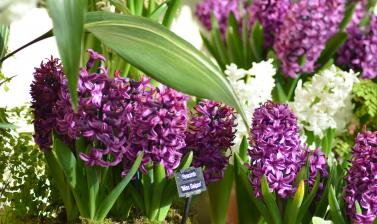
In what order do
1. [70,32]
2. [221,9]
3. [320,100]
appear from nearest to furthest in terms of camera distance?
[70,32]
[320,100]
[221,9]

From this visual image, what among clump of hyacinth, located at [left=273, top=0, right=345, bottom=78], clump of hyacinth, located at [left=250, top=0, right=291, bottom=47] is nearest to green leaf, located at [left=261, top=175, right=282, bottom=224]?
clump of hyacinth, located at [left=273, top=0, right=345, bottom=78]

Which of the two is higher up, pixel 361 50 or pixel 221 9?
pixel 221 9

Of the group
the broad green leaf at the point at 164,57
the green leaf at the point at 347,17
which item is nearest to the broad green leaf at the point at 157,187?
the broad green leaf at the point at 164,57

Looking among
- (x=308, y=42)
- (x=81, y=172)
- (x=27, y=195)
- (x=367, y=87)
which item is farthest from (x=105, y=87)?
(x=367, y=87)

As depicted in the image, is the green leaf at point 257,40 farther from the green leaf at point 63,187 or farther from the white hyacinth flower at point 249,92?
the green leaf at point 63,187

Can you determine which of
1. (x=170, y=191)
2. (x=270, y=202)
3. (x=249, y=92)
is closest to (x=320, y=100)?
(x=249, y=92)

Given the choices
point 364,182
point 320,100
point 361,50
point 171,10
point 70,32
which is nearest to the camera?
point 70,32

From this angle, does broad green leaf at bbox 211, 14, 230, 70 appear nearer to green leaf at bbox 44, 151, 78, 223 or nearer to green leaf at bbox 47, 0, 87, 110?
green leaf at bbox 44, 151, 78, 223

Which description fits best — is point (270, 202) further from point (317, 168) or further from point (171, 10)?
point (171, 10)
